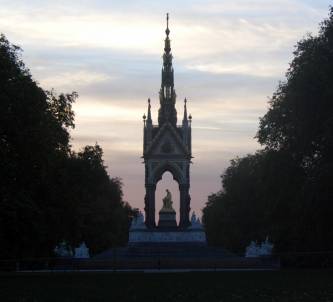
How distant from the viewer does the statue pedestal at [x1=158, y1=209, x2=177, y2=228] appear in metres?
74.4

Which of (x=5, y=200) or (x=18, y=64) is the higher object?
(x=18, y=64)

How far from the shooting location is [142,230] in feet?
237

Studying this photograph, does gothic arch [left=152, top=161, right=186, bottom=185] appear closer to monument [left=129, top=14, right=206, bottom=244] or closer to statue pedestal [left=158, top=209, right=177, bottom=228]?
monument [left=129, top=14, right=206, bottom=244]

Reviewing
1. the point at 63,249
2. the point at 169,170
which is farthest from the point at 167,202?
the point at 63,249

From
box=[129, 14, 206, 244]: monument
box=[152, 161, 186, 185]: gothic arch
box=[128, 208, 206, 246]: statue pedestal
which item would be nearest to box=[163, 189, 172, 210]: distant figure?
box=[129, 14, 206, 244]: monument

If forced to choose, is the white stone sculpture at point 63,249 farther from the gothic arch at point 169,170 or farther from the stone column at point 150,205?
the gothic arch at point 169,170

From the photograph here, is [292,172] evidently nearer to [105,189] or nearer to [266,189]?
[266,189]

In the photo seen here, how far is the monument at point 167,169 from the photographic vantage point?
71750mm

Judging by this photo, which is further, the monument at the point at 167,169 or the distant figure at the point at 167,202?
the distant figure at the point at 167,202

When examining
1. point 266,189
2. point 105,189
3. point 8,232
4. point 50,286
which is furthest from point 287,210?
point 105,189

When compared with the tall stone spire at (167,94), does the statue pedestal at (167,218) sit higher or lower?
lower

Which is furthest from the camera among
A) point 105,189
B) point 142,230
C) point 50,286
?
point 105,189

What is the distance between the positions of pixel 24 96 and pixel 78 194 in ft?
54.0

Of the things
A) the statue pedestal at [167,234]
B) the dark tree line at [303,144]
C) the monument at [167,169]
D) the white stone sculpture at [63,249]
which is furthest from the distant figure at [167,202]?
the dark tree line at [303,144]
